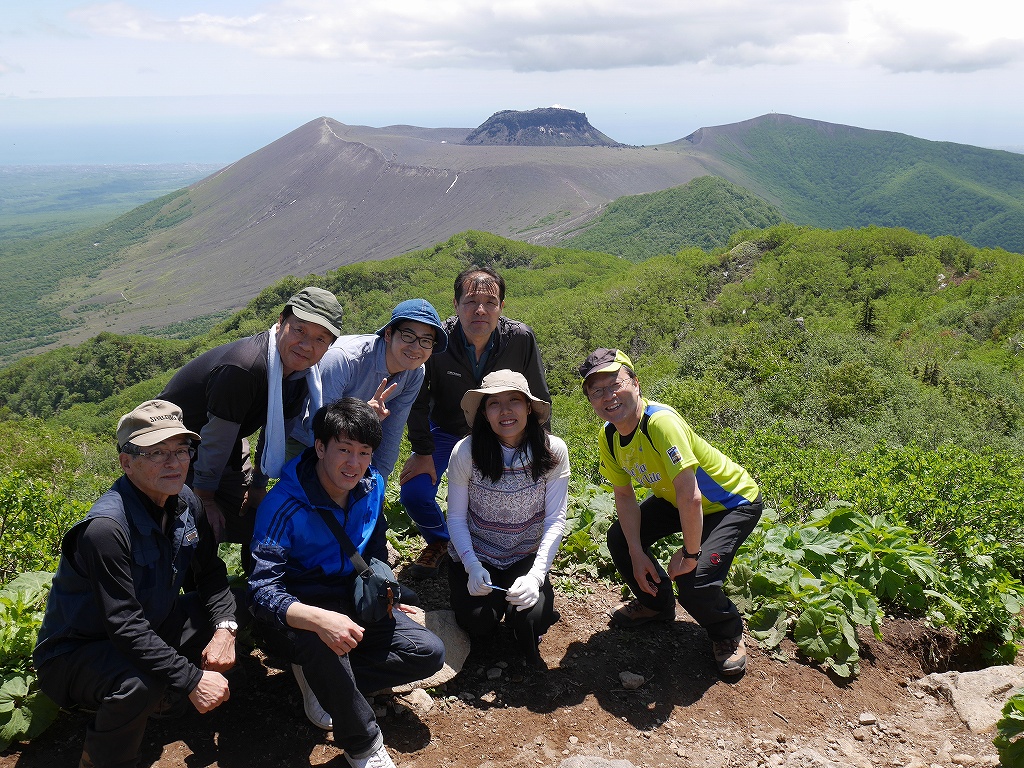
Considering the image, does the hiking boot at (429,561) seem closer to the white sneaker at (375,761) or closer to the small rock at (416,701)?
the small rock at (416,701)

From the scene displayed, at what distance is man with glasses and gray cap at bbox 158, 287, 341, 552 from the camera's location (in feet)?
11.0

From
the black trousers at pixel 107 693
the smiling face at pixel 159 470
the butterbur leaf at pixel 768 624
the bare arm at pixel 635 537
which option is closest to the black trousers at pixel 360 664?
the black trousers at pixel 107 693

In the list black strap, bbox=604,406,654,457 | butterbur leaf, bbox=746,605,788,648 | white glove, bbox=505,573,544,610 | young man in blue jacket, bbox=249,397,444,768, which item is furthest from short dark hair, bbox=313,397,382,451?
butterbur leaf, bbox=746,605,788,648

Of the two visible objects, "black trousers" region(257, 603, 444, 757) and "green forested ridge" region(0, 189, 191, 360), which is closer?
"black trousers" region(257, 603, 444, 757)

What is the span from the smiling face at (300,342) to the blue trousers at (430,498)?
4.18ft

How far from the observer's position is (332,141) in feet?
530

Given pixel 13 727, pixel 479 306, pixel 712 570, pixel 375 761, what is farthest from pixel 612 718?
pixel 13 727

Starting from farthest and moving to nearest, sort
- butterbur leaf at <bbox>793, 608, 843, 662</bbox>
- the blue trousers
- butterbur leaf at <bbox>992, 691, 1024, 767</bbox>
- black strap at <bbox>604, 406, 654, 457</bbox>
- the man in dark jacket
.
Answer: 1. the blue trousers
2. the man in dark jacket
3. butterbur leaf at <bbox>793, 608, 843, 662</bbox>
4. black strap at <bbox>604, 406, 654, 457</bbox>
5. butterbur leaf at <bbox>992, 691, 1024, 767</bbox>

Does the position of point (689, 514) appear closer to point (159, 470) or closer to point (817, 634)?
point (817, 634)

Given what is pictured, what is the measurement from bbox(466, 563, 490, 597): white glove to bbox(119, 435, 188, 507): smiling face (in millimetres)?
1401

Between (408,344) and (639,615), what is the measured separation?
1.97 meters

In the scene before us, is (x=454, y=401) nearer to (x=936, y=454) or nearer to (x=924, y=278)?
(x=936, y=454)

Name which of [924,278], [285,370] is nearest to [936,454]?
[285,370]

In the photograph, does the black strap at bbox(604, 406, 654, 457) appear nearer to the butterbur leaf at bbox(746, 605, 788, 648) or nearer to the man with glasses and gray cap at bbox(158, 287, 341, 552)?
the butterbur leaf at bbox(746, 605, 788, 648)
